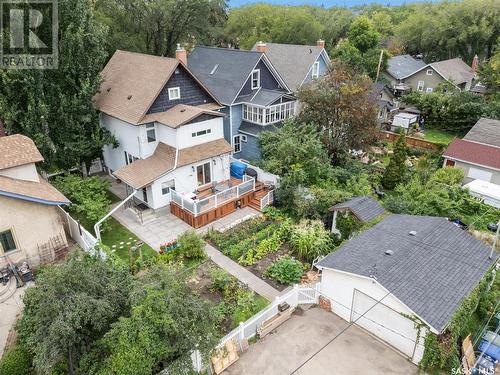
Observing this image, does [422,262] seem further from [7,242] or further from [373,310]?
[7,242]

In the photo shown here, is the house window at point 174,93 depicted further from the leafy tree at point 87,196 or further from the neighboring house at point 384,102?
the neighboring house at point 384,102

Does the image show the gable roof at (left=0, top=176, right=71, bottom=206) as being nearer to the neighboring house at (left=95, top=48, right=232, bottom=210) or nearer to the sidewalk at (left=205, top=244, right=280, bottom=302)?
the neighboring house at (left=95, top=48, right=232, bottom=210)

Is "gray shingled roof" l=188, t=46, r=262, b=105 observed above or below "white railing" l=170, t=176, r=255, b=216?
above

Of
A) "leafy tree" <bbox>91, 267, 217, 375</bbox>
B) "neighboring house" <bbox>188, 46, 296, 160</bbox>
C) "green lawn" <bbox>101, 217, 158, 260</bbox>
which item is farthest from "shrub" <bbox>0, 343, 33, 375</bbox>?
"neighboring house" <bbox>188, 46, 296, 160</bbox>

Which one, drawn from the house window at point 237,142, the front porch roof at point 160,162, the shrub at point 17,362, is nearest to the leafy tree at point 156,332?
the shrub at point 17,362

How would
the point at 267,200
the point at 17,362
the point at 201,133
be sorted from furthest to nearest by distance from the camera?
the point at 267,200 → the point at 201,133 → the point at 17,362

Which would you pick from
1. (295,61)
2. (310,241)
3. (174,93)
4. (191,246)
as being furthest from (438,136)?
(191,246)

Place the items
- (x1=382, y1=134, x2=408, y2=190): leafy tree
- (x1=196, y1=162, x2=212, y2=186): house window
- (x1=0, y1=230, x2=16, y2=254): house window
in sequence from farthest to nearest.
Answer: (x1=382, y1=134, x2=408, y2=190): leafy tree < (x1=196, y1=162, x2=212, y2=186): house window < (x1=0, y1=230, x2=16, y2=254): house window

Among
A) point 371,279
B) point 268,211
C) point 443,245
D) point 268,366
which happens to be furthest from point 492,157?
point 268,366
